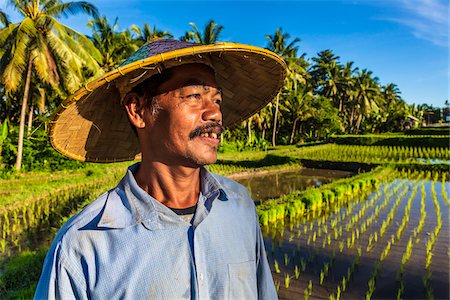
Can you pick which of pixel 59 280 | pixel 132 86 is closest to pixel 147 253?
pixel 59 280

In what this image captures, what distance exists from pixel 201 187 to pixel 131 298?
488mm

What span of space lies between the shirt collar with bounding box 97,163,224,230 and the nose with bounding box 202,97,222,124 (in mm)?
293

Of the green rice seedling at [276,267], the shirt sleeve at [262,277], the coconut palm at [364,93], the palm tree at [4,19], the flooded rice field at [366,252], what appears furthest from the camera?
the coconut palm at [364,93]

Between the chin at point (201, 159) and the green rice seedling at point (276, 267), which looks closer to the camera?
the chin at point (201, 159)

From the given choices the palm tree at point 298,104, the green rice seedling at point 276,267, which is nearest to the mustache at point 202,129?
the green rice seedling at point 276,267

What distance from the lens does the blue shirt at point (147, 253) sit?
994mm

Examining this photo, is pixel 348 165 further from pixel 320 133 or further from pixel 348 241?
pixel 320 133

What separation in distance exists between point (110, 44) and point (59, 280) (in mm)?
18044

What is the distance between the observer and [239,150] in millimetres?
24328

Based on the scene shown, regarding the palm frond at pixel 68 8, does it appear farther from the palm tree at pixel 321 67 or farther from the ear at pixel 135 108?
the palm tree at pixel 321 67

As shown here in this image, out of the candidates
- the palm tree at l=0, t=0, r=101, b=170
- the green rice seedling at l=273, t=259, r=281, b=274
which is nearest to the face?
the green rice seedling at l=273, t=259, r=281, b=274

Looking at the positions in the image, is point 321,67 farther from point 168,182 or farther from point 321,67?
point 168,182

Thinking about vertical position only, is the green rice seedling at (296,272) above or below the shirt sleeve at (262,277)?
below

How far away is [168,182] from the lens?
4.13 feet
